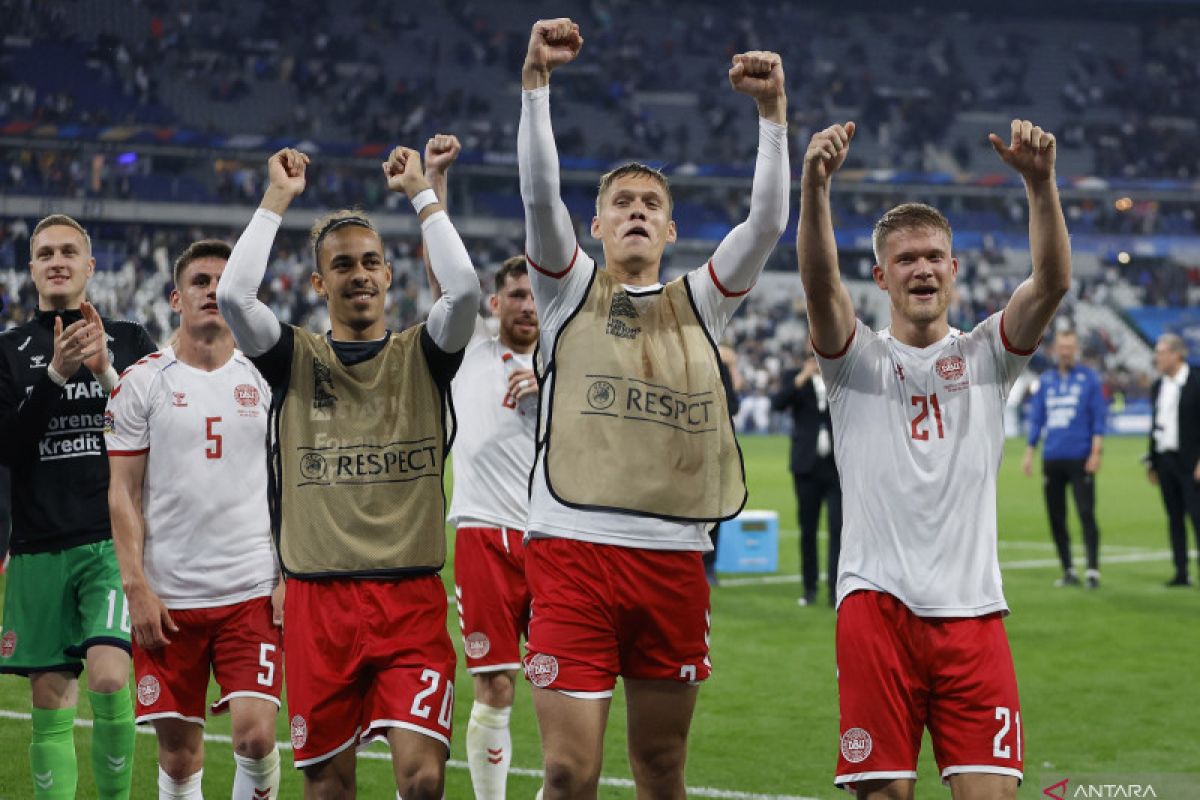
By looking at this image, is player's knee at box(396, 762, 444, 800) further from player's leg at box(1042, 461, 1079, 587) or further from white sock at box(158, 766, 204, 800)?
player's leg at box(1042, 461, 1079, 587)

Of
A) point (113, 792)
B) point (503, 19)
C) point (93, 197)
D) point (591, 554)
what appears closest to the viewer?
point (591, 554)

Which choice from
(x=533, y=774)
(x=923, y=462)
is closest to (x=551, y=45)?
(x=923, y=462)

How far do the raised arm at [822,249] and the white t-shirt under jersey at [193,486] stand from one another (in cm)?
215

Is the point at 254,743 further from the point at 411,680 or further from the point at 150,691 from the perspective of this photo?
the point at 411,680

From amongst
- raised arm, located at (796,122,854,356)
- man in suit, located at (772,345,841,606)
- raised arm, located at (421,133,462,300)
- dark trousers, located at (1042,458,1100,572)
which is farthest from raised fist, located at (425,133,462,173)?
dark trousers, located at (1042,458,1100,572)

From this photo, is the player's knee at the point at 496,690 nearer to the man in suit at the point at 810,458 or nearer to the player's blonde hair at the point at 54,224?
the player's blonde hair at the point at 54,224

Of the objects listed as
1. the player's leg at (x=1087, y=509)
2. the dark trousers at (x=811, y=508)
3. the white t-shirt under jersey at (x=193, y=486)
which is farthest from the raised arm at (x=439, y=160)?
the player's leg at (x=1087, y=509)

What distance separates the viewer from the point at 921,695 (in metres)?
4.39

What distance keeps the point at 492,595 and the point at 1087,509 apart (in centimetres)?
910

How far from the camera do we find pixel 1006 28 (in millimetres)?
57781

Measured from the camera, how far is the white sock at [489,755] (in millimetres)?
6359

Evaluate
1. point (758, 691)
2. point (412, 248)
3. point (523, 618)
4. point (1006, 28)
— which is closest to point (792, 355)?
point (412, 248)

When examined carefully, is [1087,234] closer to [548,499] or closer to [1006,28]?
[1006,28]

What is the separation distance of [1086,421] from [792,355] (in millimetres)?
31345
